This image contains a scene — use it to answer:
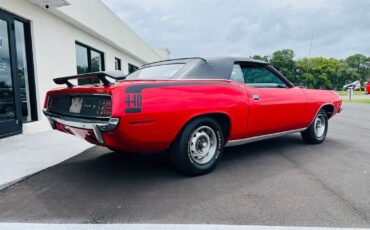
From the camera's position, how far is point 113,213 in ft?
7.66

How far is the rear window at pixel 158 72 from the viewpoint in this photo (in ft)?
11.1

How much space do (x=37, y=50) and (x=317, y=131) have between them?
6.28 metres

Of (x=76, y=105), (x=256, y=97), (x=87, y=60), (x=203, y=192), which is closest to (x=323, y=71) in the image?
(x=87, y=60)

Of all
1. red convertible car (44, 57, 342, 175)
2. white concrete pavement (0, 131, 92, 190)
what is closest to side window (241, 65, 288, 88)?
red convertible car (44, 57, 342, 175)

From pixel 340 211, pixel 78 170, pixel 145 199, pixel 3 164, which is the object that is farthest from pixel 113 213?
pixel 3 164

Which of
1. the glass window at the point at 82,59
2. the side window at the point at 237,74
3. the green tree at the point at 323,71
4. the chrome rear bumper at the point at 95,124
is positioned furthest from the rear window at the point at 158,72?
the green tree at the point at 323,71

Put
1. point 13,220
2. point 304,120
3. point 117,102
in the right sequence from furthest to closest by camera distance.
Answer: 1. point 304,120
2. point 117,102
3. point 13,220

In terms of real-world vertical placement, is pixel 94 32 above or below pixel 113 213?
above

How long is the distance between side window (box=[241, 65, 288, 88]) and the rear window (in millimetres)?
Answer: 945

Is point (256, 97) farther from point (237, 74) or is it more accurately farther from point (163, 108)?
point (163, 108)

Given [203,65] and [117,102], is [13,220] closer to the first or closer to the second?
[117,102]

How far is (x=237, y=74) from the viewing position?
3.65 m

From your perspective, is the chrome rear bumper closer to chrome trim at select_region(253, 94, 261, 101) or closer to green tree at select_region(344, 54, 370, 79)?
chrome trim at select_region(253, 94, 261, 101)

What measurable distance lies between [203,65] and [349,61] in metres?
120
